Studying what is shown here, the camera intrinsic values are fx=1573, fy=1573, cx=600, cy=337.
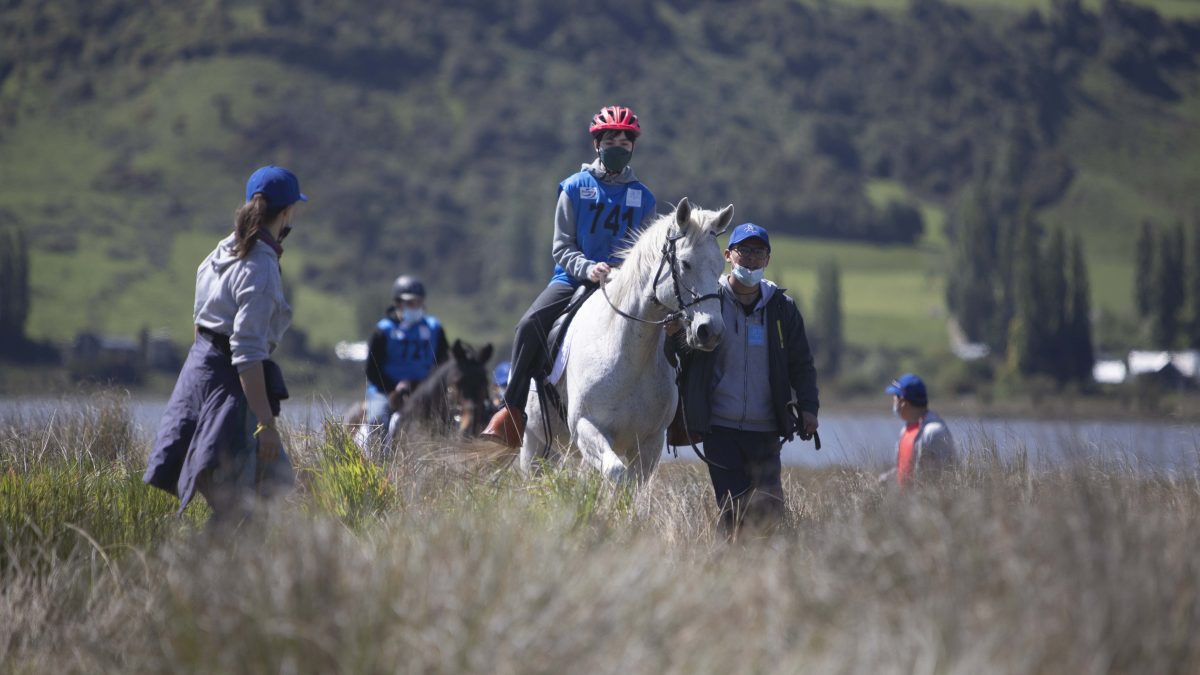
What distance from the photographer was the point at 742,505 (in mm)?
8891

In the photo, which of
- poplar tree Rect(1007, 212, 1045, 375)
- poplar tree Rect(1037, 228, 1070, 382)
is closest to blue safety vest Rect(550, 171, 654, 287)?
poplar tree Rect(1037, 228, 1070, 382)

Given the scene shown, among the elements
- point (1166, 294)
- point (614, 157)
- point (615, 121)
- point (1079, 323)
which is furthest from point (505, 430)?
point (1166, 294)

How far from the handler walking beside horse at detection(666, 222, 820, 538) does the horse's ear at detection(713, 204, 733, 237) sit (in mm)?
93

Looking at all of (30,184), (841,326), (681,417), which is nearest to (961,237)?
(841,326)

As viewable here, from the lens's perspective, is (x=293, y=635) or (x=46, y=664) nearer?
(x=293, y=635)

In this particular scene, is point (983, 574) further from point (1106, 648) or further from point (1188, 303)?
point (1188, 303)

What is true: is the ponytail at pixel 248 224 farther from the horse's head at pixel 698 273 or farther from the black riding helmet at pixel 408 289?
the black riding helmet at pixel 408 289

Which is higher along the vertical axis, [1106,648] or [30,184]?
[30,184]

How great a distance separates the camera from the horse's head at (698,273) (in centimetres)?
862

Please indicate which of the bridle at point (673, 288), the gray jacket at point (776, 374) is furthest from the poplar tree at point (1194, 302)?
the bridle at point (673, 288)

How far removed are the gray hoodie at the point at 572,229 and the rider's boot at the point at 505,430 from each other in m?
1.04

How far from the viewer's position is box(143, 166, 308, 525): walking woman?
22.0 ft

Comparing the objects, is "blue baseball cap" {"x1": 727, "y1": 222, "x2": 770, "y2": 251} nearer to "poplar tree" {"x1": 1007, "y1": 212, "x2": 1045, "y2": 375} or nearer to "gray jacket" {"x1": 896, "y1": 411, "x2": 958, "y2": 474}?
"gray jacket" {"x1": 896, "y1": 411, "x2": 958, "y2": 474}

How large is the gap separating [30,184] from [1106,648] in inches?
7860
